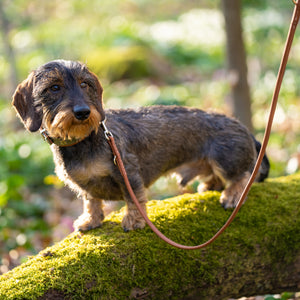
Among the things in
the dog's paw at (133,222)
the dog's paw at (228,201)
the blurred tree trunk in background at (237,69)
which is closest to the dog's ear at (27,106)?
the dog's paw at (133,222)

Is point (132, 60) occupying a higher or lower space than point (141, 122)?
higher

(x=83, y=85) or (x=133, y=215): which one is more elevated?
(x=83, y=85)

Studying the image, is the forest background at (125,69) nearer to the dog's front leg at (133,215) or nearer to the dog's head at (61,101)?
the dog's head at (61,101)

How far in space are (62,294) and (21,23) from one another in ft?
42.3

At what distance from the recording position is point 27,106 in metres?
3.44

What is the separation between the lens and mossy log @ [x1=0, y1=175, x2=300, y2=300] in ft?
9.91

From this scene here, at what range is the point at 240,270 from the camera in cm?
355

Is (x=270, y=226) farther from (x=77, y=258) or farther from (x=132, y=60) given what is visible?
(x=132, y=60)

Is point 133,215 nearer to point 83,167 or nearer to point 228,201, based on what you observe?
point 83,167

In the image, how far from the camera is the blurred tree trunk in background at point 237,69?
282 inches

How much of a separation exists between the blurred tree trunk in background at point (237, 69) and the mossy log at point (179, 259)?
3530mm

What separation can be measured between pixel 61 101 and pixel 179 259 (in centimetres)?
174

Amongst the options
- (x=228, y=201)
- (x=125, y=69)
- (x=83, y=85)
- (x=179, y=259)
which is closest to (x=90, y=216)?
(x=179, y=259)

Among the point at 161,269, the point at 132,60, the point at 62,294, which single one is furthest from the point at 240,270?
the point at 132,60
